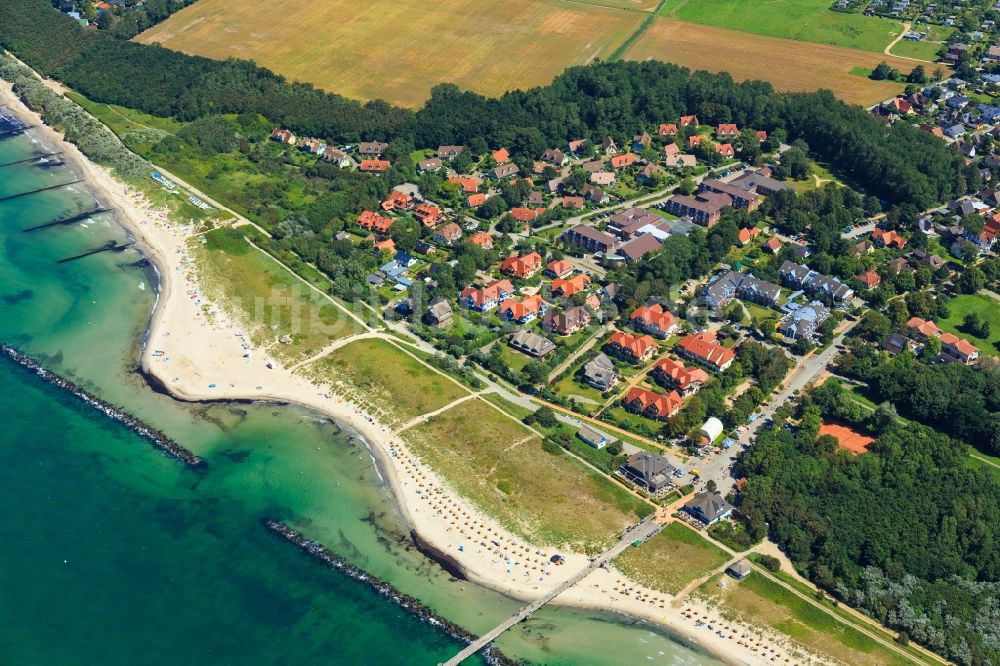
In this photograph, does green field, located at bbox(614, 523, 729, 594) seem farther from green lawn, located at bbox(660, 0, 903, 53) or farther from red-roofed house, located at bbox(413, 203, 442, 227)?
green lawn, located at bbox(660, 0, 903, 53)

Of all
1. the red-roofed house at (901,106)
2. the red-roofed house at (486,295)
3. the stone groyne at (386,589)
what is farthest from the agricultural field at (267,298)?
the red-roofed house at (901,106)

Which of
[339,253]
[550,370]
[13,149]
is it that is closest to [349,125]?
[339,253]

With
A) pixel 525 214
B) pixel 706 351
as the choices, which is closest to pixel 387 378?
pixel 706 351

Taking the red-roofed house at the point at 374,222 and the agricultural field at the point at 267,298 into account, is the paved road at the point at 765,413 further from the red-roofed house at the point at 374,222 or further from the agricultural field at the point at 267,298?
the red-roofed house at the point at 374,222

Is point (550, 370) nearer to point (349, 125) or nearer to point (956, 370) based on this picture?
point (956, 370)

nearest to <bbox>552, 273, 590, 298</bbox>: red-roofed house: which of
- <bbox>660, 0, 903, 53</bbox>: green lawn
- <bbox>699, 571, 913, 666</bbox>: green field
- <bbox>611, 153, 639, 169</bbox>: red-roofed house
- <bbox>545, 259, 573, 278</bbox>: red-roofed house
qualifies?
<bbox>545, 259, 573, 278</bbox>: red-roofed house

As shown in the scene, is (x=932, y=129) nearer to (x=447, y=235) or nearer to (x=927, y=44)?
(x=927, y=44)

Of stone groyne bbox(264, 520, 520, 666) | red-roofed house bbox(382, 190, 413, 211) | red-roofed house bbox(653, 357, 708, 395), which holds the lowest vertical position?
stone groyne bbox(264, 520, 520, 666)
